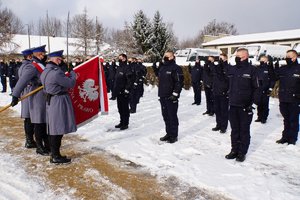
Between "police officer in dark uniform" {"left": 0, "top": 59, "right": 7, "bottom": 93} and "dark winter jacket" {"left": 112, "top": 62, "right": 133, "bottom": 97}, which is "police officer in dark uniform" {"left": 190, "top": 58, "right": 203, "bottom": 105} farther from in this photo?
"police officer in dark uniform" {"left": 0, "top": 59, "right": 7, "bottom": 93}

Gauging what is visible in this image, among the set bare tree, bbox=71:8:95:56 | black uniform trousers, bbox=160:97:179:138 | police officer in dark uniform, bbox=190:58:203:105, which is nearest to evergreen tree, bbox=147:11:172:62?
bare tree, bbox=71:8:95:56

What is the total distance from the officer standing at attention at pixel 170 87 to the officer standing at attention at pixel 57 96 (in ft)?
6.98

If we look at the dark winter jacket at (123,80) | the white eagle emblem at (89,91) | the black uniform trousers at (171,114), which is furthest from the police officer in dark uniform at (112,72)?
the white eagle emblem at (89,91)

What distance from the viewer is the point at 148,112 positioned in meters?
10.7

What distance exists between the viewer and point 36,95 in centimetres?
586

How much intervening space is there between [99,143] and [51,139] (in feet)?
5.19

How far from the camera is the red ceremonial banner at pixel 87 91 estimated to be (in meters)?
6.21

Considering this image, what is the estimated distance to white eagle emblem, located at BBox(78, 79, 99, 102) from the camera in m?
6.31

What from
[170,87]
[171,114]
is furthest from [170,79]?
[171,114]

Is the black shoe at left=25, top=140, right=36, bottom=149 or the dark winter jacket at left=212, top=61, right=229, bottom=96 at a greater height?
the dark winter jacket at left=212, top=61, right=229, bottom=96

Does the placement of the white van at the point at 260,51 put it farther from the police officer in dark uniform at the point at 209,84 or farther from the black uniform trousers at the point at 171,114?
the black uniform trousers at the point at 171,114

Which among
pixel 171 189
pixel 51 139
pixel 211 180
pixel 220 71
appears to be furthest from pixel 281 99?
pixel 51 139

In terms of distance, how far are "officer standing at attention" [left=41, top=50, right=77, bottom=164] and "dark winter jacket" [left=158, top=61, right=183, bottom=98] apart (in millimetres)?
2116

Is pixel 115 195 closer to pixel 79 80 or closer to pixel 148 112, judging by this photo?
pixel 79 80
